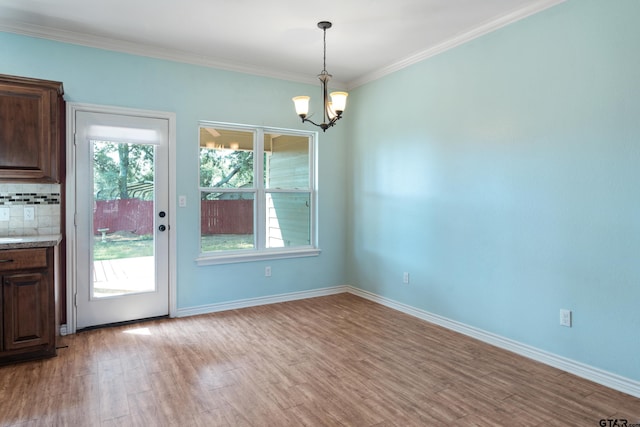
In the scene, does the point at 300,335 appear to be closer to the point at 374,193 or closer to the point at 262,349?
the point at 262,349

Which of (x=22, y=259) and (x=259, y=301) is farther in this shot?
(x=259, y=301)

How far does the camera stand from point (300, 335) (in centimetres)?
362

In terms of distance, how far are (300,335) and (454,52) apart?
3.03 metres

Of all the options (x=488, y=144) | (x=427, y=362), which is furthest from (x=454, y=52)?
(x=427, y=362)

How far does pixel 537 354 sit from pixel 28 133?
4.41m

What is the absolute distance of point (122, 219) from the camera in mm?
3863

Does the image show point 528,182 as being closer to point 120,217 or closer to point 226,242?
A: point 226,242

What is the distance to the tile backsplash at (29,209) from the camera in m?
3.38

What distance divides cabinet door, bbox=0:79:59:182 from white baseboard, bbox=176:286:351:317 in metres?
1.84

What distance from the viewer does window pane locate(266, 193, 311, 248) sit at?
4.82 meters

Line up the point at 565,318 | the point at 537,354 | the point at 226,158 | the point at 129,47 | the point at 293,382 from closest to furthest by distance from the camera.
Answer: the point at 293,382, the point at 565,318, the point at 537,354, the point at 129,47, the point at 226,158

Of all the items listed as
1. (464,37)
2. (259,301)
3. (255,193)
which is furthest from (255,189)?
(464,37)

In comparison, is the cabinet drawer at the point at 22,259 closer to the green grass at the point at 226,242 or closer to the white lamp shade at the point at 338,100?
the green grass at the point at 226,242

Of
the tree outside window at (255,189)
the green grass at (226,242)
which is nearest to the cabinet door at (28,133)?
the tree outside window at (255,189)
